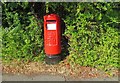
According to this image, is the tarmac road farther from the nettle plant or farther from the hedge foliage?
the nettle plant

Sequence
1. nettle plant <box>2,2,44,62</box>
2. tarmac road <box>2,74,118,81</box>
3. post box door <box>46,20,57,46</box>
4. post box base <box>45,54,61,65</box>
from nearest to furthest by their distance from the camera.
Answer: tarmac road <box>2,74,118,81</box>
post box door <box>46,20,57,46</box>
post box base <box>45,54,61,65</box>
nettle plant <box>2,2,44,62</box>

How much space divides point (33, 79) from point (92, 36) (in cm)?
147

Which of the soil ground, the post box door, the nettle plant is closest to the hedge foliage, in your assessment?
the nettle plant

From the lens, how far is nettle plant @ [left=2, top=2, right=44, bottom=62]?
19.4ft

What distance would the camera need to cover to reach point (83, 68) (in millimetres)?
5695

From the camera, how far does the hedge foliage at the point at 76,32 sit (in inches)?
216

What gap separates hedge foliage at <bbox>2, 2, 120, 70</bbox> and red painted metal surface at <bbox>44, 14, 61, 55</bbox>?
0.68ft

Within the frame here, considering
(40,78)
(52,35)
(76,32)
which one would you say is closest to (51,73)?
(40,78)

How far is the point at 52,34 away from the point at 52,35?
21 millimetres

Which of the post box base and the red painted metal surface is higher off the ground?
the red painted metal surface

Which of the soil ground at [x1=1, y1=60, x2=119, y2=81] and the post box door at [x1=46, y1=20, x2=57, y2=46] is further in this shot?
the post box door at [x1=46, y1=20, x2=57, y2=46]

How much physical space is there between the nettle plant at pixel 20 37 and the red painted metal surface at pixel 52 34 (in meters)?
0.32

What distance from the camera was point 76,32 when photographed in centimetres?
566

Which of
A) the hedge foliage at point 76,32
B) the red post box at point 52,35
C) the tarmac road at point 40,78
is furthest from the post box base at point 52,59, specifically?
the tarmac road at point 40,78
